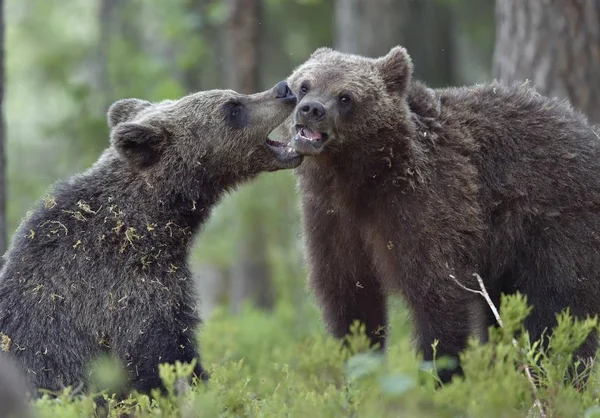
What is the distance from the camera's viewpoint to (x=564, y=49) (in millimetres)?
10742

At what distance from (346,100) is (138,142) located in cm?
172

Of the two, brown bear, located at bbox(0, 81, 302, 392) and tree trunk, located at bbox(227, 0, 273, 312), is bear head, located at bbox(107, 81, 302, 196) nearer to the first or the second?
brown bear, located at bbox(0, 81, 302, 392)

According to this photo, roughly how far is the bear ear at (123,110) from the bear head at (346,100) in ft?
4.52

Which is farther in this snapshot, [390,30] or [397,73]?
[390,30]

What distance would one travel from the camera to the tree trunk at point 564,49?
1071 cm

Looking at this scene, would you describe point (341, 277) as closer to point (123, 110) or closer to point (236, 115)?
point (236, 115)

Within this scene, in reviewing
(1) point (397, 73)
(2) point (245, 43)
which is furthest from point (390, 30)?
(1) point (397, 73)

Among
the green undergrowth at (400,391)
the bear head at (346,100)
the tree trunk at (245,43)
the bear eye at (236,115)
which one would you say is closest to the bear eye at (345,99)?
the bear head at (346,100)

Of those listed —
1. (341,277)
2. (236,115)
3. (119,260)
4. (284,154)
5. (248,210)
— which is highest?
(236,115)

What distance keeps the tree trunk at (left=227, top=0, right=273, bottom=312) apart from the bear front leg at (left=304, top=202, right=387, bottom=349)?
26.2ft

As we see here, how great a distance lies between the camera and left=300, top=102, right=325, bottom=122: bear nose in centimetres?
753

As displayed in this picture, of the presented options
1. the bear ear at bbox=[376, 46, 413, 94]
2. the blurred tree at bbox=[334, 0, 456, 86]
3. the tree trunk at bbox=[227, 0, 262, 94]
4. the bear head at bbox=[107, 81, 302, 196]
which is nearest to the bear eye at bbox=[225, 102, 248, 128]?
the bear head at bbox=[107, 81, 302, 196]

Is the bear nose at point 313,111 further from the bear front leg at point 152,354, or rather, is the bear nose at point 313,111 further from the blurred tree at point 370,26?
the blurred tree at point 370,26

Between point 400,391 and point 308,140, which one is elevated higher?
point 308,140
